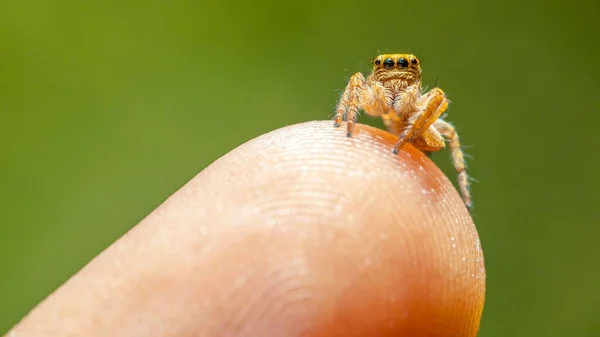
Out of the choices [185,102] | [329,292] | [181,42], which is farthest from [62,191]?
[329,292]

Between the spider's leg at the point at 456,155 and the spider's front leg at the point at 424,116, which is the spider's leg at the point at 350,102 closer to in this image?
the spider's front leg at the point at 424,116

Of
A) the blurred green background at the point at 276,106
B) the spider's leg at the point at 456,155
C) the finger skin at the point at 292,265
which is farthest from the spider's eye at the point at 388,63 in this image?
the blurred green background at the point at 276,106

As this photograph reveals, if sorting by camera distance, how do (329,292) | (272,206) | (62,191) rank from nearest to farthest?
(329,292)
(272,206)
(62,191)

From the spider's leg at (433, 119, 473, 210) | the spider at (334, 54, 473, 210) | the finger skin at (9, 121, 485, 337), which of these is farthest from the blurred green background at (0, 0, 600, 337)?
the finger skin at (9, 121, 485, 337)

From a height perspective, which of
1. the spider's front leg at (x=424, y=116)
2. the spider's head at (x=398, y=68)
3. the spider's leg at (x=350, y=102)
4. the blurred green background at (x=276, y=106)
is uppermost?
the blurred green background at (x=276, y=106)

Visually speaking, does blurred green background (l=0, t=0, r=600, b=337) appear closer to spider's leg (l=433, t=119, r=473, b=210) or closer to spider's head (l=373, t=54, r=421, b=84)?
spider's leg (l=433, t=119, r=473, b=210)

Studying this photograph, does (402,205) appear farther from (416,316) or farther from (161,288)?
(161,288)
